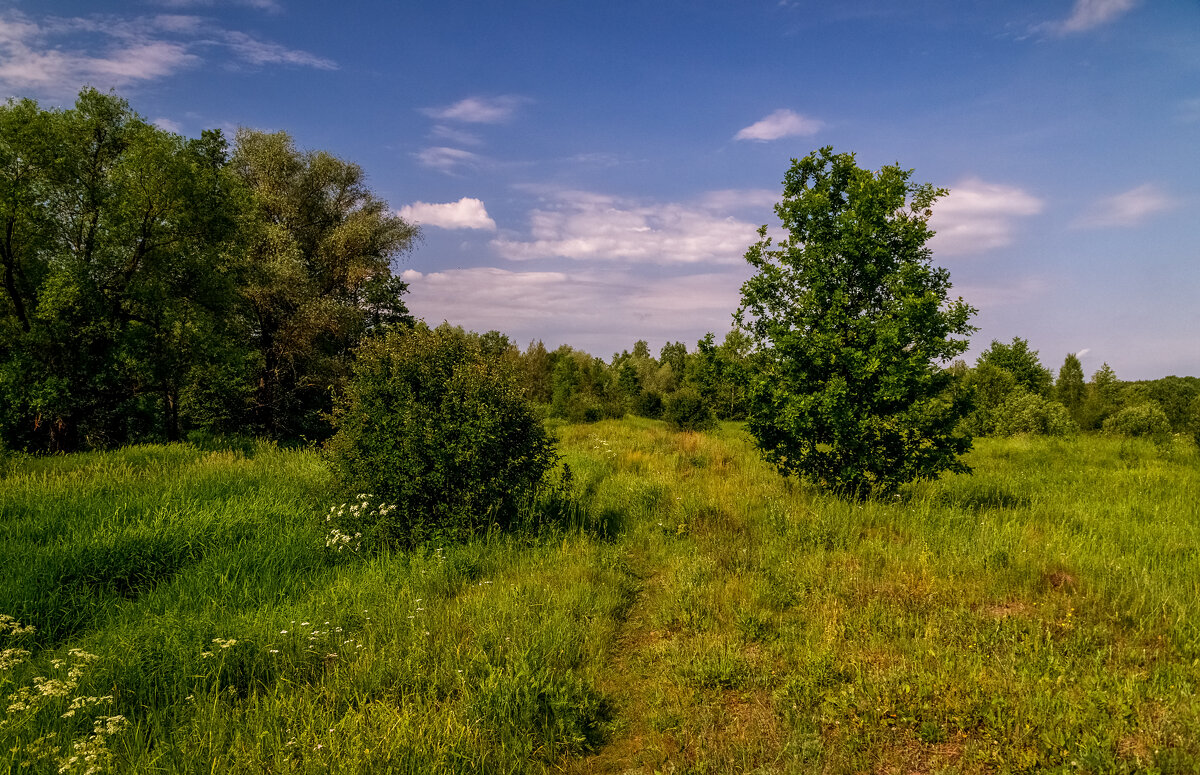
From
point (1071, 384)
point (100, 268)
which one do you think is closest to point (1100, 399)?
point (1071, 384)

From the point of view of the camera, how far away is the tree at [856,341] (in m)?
8.84

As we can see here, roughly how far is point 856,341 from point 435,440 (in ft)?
23.8

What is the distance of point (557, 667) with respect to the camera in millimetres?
4844

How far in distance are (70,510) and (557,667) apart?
339 inches

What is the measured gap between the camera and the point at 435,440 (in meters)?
7.85

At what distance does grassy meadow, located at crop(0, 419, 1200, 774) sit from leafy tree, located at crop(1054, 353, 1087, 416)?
2753 inches

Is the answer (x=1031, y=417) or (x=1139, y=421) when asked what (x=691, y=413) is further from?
(x=1139, y=421)

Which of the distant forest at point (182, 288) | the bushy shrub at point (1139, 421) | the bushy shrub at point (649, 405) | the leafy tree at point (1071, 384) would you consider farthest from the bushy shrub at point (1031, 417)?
the leafy tree at point (1071, 384)

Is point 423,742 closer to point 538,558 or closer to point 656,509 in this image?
point 538,558

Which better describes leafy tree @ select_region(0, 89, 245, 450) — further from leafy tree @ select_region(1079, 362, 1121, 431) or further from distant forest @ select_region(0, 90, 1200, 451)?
leafy tree @ select_region(1079, 362, 1121, 431)

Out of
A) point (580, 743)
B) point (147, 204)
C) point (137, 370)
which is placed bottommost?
point (580, 743)

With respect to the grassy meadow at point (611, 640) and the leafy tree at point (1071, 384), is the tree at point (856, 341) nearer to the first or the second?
the grassy meadow at point (611, 640)

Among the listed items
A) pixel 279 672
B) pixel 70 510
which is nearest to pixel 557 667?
pixel 279 672

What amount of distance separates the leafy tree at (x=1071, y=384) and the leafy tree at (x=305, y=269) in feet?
244
